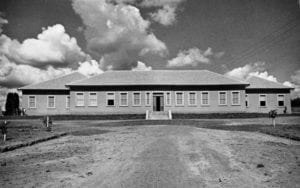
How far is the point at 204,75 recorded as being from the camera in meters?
34.0

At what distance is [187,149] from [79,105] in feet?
83.1

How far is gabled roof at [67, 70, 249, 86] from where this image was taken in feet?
102

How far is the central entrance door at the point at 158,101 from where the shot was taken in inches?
Answer: 1236

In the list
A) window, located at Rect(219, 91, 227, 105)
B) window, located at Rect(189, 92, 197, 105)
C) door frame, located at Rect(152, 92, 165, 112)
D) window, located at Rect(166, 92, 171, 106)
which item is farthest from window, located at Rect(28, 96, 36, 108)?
window, located at Rect(219, 91, 227, 105)

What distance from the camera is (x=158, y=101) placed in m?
31.6

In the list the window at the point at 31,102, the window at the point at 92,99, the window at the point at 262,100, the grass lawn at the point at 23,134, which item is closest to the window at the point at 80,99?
the window at the point at 92,99

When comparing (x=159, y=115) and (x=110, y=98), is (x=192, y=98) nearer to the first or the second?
(x=159, y=115)

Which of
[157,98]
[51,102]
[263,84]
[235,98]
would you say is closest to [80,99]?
[51,102]

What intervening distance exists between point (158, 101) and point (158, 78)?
3436 millimetres

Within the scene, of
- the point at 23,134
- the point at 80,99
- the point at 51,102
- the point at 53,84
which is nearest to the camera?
the point at 23,134

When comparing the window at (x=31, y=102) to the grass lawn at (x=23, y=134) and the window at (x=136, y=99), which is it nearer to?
the window at (x=136, y=99)

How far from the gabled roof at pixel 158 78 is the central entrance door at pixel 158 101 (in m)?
1.68

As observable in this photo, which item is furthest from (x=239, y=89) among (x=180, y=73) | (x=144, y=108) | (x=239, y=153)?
(x=239, y=153)

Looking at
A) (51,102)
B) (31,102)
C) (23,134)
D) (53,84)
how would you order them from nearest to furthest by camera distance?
(23,134) < (31,102) < (51,102) < (53,84)
